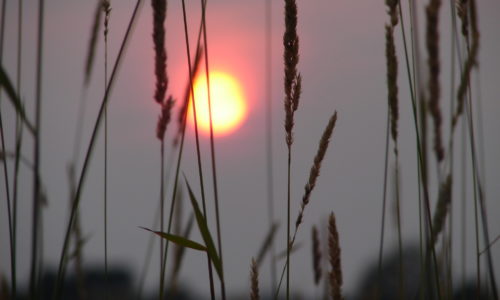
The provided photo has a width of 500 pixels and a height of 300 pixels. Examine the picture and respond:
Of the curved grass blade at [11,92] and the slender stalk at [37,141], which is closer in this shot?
the slender stalk at [37,141]

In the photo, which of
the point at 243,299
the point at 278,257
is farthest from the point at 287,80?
the point at 243,299

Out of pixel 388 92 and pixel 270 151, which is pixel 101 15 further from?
pixel 388 92

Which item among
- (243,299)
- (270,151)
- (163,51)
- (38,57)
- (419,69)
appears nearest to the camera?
(38,57)

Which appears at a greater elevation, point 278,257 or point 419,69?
point 419,69

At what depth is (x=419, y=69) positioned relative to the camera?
5.82ft

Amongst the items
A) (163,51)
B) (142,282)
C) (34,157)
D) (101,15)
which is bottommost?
(142,282)

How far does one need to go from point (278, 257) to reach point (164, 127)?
0.55 metres

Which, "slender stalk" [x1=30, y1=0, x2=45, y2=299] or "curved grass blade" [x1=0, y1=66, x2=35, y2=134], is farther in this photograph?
"curved grass blade" [x1=0, y1=66, x2=35, y2=134]

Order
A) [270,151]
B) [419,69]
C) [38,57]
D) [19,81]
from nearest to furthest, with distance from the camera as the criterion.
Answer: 1. [38,57]
2. [19,81]
3. [419,69]
4. [270,151]

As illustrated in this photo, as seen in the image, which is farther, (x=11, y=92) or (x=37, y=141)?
(x=11, y=92)

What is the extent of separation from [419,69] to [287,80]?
0.63m

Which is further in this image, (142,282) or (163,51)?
(142,282)

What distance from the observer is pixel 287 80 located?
1.27 metres

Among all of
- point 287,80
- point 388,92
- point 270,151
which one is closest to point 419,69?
point 388,92
